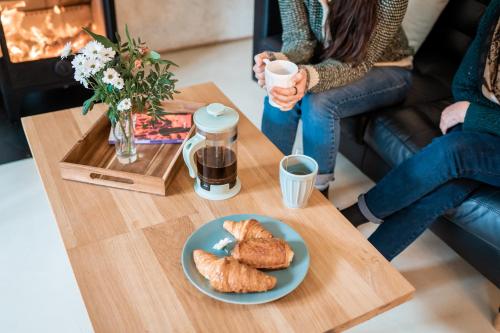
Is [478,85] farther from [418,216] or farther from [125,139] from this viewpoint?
[125,139]

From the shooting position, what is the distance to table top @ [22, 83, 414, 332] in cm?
98


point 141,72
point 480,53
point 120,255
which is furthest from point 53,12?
point 480,53

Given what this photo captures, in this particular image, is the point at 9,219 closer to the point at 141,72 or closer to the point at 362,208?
the point at 141,72

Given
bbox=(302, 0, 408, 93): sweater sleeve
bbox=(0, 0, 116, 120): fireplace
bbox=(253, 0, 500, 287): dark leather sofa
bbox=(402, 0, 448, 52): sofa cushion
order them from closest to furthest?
bbox=(253, 0, 500, 287): dark leather sofa, bbox=(302, 0, 408, 93): sweater sleeve, bbox=(402, 0, 448, 52): sofa cushion, bbox=(0, 0, 116, 120): fireplace

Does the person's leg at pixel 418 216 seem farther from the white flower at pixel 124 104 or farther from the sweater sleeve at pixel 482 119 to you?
the white flower at pixel 124 104

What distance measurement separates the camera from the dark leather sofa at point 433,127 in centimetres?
147

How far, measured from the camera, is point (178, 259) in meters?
1.10

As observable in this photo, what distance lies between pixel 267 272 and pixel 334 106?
75 centimetres

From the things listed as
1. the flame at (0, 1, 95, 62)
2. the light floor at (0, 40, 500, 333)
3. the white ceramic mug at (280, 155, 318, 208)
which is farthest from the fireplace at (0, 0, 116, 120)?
the white ceramic mug at (280, 155, 318, 208)

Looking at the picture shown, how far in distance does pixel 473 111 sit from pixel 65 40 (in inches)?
69.5

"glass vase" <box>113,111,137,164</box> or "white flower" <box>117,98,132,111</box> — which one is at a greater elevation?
"white flower" <box>117,98,132,111</box>

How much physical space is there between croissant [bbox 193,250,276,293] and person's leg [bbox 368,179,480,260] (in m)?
0.64

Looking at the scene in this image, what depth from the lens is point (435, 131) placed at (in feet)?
5.53

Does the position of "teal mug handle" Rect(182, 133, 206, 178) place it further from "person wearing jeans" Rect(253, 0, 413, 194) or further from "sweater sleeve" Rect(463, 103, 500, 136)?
"sweater sleeve" Rect(463, 103, 500, 136)
